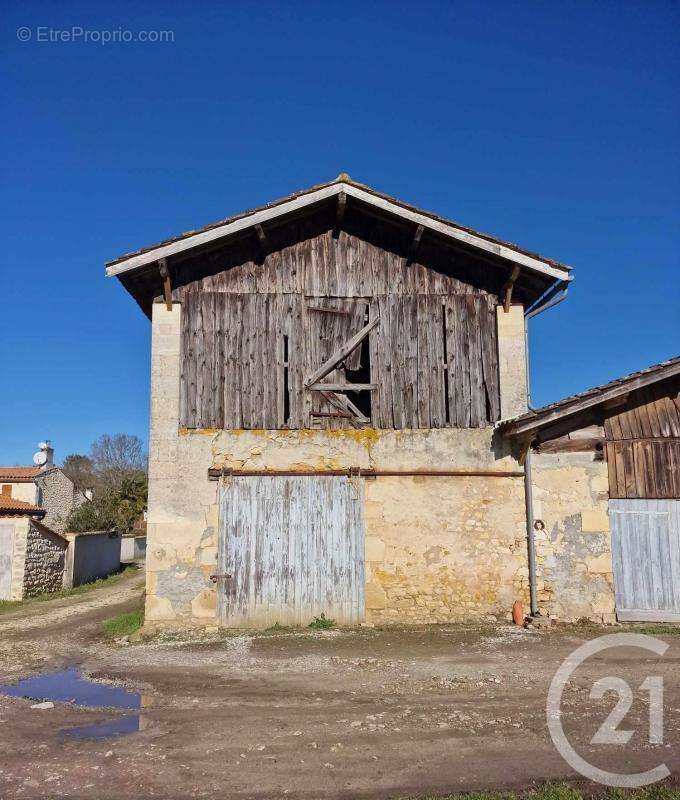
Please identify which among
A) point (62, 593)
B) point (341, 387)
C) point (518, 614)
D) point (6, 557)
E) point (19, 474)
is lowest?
point (62, 593)

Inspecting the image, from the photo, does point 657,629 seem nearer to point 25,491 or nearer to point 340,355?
point 340,355

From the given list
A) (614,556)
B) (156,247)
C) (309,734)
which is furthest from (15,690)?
(614,556)

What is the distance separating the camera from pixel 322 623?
33.4ft

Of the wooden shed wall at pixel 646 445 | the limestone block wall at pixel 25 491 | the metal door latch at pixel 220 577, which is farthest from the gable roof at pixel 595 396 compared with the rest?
the limestone block wall at pixel 25 491

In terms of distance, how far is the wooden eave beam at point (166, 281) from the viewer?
10.6m

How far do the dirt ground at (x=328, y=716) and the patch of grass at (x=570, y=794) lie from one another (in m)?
0.17

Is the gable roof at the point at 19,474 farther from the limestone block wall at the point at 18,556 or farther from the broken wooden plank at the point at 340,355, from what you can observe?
the broken wooden plank at the point at 340,355

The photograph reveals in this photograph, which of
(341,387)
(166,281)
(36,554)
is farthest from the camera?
(36,554)

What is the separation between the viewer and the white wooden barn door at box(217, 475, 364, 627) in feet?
33.6

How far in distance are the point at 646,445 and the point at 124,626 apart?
932 centimetres

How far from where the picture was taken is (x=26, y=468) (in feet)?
107

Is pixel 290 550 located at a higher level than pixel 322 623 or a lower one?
higher

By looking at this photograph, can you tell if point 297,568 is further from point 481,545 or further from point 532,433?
point 532,433

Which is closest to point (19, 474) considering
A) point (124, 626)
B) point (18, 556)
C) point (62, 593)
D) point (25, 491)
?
point (25, 491)
